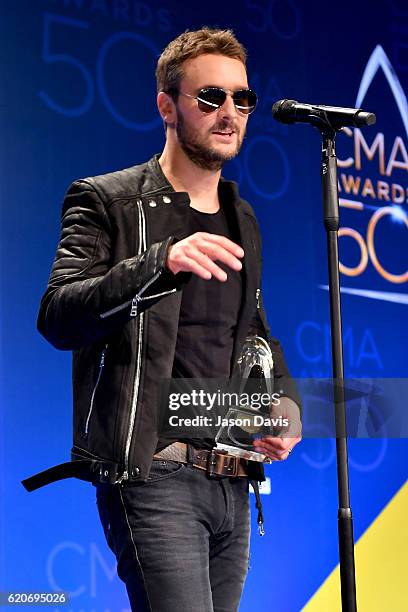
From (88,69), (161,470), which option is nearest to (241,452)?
(161,470)

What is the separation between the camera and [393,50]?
4.54 metres

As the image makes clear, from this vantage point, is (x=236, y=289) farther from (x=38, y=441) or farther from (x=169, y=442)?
(x=38, y=441)

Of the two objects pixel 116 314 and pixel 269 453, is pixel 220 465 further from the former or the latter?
pixel 116 314

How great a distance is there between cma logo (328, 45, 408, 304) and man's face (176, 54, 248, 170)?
2.08 m

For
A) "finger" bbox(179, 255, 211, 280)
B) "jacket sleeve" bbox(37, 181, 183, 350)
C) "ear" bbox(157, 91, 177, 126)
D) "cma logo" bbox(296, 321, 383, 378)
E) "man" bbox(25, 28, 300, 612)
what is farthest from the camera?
"cma logo" bbox(296, 321, 383, 378)

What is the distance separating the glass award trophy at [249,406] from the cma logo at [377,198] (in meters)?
2.06

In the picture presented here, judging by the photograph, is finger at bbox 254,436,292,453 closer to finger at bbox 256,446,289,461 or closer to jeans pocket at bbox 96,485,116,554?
finger at bbox 256,446,289,461

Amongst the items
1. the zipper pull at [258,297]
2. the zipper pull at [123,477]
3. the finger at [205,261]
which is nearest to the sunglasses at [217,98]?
the zipper pull at [258,297]

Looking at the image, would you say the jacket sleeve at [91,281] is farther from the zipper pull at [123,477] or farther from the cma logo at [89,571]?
the cma logo at [89,571]

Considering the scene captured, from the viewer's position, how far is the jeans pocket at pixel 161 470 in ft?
6.54

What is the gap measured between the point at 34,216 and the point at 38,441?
0.86 m

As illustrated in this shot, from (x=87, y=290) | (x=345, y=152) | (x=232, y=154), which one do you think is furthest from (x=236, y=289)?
(x=345, y=152)

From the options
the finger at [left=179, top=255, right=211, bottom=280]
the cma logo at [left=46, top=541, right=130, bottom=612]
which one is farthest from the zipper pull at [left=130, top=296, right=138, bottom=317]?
the cma logo at [left=46, top=541, right=130, bottom=612]

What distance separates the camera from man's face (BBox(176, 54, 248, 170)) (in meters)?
2.28
